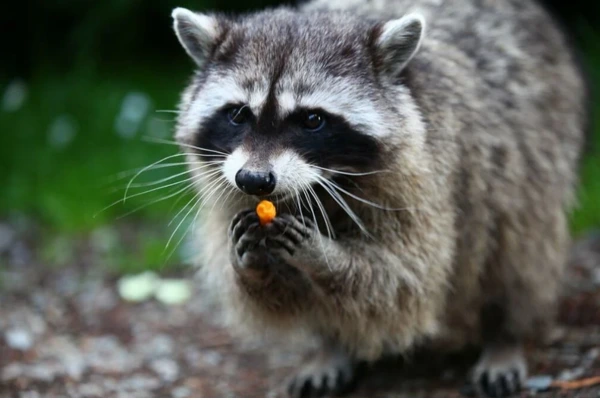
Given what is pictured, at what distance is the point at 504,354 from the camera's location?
485 centimetres

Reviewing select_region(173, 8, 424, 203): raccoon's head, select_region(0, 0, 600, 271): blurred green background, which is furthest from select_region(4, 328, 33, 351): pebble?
select_region(173, 8, 424, 203): raccoon's head

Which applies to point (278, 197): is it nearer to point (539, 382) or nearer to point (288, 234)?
point (288, 234)

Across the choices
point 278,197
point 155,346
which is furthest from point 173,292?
point 278,197

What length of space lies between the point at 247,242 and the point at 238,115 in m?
0.54

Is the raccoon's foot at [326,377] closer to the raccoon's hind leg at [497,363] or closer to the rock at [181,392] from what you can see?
the rock at [181,392]

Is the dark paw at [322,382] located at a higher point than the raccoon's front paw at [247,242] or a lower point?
lower

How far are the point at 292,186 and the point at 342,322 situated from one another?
0.93 meters

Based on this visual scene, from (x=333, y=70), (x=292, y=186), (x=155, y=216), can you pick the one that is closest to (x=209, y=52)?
(x=333, y=70)

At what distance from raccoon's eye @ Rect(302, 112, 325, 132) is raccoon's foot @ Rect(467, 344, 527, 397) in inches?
72.5

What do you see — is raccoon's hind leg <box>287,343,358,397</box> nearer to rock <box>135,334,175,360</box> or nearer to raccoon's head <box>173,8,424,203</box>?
rock <box>135,334,175,360</box>

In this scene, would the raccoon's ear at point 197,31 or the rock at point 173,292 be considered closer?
the raccoon's ear at point 197,31

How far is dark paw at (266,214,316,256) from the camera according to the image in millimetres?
3756

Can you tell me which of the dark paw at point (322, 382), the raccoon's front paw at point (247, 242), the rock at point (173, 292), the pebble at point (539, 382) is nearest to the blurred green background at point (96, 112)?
the rock at point (173, 292)

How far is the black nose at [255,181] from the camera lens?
3.44 metres
